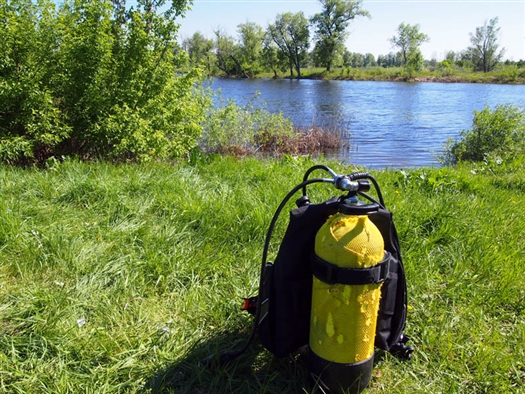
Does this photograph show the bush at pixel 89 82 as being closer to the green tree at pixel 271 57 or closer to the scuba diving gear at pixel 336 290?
the scuba diving gear at pixel 336 290

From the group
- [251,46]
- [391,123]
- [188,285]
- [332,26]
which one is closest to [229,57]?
[251,46]

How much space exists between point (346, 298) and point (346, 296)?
1 cm

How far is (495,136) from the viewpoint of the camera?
9.59 meters

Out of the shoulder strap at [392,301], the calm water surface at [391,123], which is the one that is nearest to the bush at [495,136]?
the calm water surface at [391,123]

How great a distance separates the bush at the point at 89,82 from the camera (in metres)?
5.88

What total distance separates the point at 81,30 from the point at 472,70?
273 feet

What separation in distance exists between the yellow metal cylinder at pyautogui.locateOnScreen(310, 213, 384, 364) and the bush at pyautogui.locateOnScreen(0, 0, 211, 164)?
17.4ft

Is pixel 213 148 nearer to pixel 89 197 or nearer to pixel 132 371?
pixel 89 197

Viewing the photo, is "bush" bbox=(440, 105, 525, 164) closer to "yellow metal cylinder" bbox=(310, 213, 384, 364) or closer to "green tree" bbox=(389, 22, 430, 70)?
"yellow metal cylinder" bbox=(310, 213, 384, 364)

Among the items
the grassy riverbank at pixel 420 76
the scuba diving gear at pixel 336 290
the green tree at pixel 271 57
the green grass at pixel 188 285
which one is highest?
the green tree at pixel 271 57

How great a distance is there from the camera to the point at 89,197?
160 inches

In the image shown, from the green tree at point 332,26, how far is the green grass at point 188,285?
217 ft

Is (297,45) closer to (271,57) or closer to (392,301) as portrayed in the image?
A: (271,57)

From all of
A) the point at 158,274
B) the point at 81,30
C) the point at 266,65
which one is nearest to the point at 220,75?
the point at 266,65
